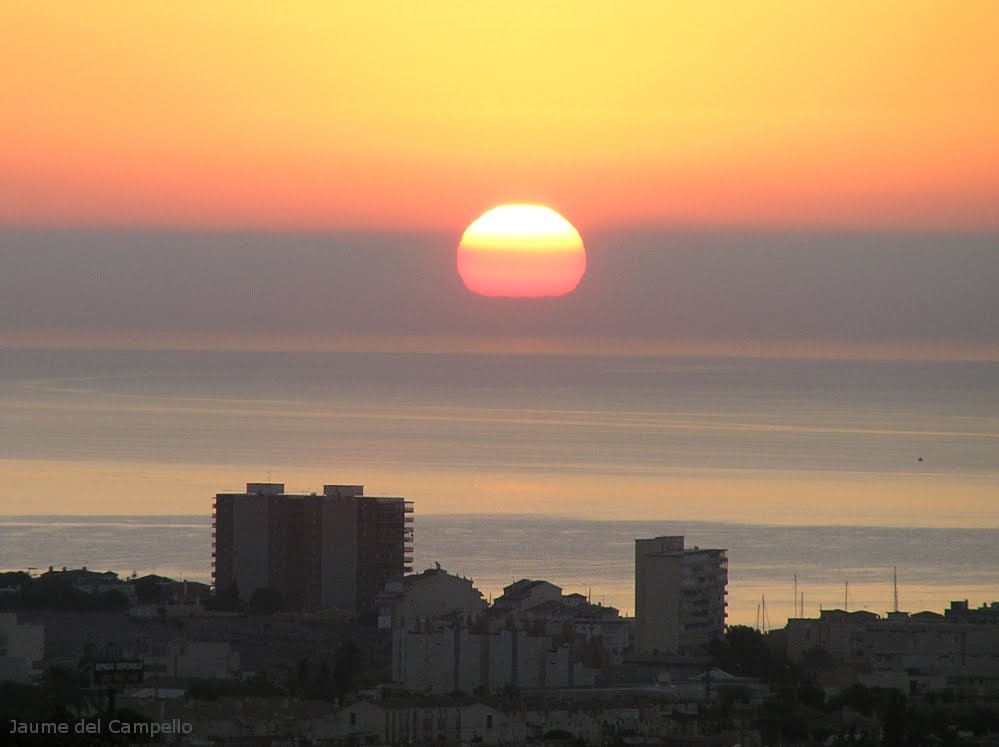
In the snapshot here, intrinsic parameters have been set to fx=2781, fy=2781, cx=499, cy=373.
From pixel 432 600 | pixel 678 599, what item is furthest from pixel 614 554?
pixel 432 600

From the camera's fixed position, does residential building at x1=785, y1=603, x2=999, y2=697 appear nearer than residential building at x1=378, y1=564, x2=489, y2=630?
Yes

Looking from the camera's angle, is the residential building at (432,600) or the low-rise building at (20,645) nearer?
the low-rise building at (20,645)

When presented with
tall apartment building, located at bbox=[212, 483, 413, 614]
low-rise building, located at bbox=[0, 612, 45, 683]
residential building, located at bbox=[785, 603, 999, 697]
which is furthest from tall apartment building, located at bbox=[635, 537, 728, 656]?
low-rise building, located at bbox=[0, 612, 45, 683]

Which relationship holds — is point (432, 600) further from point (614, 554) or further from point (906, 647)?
point (614, 554)

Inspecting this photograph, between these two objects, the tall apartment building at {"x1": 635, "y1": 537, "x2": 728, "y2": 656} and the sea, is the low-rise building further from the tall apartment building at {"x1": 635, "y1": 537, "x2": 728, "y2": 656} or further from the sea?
the sea

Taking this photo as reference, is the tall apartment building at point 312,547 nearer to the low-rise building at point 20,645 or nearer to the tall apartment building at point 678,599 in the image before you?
the tall apartment building at point 678,599

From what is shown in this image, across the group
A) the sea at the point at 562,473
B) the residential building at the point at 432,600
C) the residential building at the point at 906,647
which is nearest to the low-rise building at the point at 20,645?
the residential building at the point at 432,600
